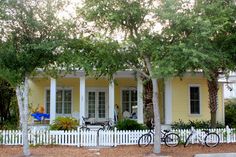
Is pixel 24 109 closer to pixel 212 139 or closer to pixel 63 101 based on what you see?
pixel 212 139

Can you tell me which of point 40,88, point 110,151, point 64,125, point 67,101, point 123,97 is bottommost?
point 110,151

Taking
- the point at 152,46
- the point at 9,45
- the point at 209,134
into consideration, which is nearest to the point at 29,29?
the point at 9,45

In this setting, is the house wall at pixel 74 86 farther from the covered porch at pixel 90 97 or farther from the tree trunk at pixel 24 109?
the tree trunk at pixel 24 109

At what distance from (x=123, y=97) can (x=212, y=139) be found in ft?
28.7

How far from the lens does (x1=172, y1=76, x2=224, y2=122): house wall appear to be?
2386 centimetres

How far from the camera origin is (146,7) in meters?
14.3

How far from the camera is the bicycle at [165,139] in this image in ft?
Result: 57.3

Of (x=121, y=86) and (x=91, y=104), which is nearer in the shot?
(x=91, y=104)

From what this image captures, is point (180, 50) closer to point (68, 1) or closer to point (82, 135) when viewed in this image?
point (68, 1)

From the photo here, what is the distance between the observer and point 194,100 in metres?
24.3

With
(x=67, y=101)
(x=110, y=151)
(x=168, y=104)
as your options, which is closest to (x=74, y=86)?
(x=67, y=101)

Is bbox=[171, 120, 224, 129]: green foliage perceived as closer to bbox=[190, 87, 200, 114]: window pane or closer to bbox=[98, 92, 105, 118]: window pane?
bbox=[190, 87, 200, 114]: window pane

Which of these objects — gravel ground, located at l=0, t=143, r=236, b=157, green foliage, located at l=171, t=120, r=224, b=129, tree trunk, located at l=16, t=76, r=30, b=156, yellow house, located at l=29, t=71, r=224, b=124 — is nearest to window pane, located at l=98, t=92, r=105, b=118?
yellow house, located at l=29, t=71, r=224, b=124

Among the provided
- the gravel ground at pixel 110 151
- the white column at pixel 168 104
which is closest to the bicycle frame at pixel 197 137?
the gravel ground at pixel 110 151
